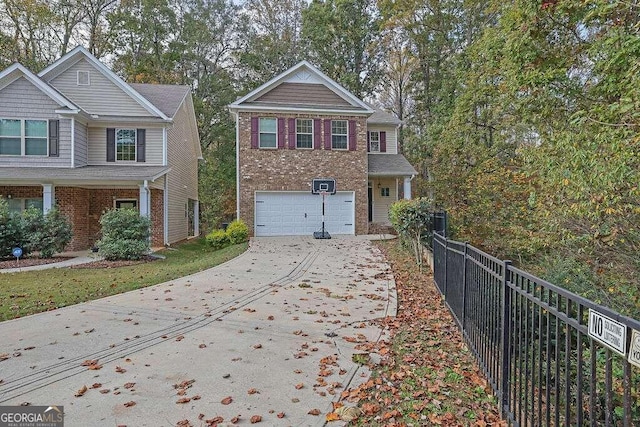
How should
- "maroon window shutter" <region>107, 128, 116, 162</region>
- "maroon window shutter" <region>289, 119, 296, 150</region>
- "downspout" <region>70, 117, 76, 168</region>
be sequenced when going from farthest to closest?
"maroon window shutter" <region>289, 119, 296, 150</region> → "maroon window shutter" <region>107, 128, 116, 162</region> → "downspout" <region>70, 117, 76, 168</region>

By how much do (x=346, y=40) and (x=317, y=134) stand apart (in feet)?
40.9

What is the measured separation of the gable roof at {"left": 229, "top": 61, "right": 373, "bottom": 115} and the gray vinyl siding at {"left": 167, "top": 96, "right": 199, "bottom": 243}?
3.46 m

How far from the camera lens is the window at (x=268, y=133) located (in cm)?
1616

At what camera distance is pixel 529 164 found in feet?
26.9

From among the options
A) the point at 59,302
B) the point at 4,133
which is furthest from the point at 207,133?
the point at 59,302

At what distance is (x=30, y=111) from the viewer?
45.0 feet

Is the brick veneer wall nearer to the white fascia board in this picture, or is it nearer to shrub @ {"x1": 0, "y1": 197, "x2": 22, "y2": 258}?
the white fascia board

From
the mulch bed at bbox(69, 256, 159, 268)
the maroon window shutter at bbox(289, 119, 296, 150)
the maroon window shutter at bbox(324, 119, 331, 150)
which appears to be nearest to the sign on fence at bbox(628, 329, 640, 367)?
the mulch bed at bbox(69, 256, 159, 268)

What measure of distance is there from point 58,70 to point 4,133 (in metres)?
3.30

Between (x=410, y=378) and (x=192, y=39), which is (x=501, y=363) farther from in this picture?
(x=192, y=39)

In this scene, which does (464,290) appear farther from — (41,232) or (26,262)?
(41,232)

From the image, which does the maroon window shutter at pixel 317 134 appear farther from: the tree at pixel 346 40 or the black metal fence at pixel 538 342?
the black metal fence at pixel 538 342

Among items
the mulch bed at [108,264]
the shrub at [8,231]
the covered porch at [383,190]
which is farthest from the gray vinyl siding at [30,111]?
the covered porch at [383,190]

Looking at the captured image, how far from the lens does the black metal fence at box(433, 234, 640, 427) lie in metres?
1.76
